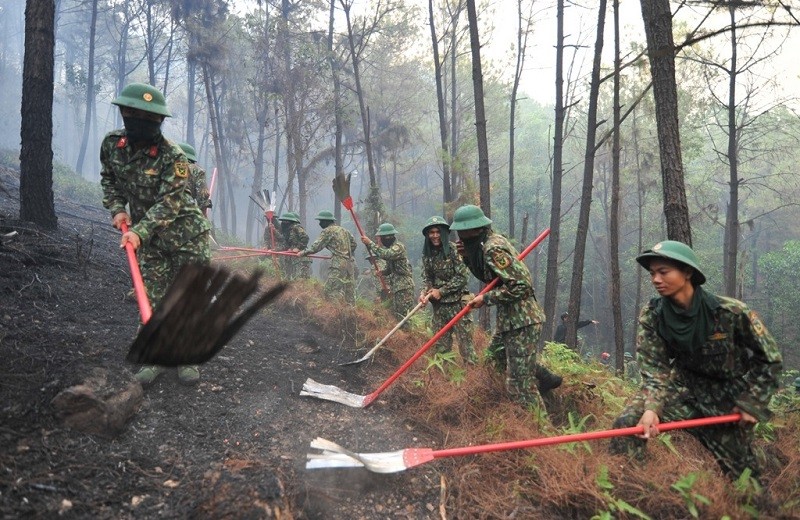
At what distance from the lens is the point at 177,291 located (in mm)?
2309

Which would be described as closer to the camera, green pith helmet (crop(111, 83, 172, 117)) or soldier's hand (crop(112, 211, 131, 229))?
green pith helmet (crop(111, 83, 172, 117))

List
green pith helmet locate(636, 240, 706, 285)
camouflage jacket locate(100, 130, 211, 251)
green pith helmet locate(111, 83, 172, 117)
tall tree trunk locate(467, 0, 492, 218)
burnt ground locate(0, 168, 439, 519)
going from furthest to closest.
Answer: tall tree trunk locate(467, 0, 492, 218), camouflage jacket locate(100, 130, 211, 251), green pith helmet locate(111, 83, 172, 117), green pith helmet locate(636, 240, 706, 285), burnt ground locate(0, 168, 439, 519)

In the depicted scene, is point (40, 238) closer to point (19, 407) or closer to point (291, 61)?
point (19, 407)

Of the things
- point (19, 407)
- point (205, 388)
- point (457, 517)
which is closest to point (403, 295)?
point (205, 388)

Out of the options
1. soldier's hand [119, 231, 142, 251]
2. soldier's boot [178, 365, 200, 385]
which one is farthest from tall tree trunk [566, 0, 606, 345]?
soldier's hand [119, 231, 142, 251]

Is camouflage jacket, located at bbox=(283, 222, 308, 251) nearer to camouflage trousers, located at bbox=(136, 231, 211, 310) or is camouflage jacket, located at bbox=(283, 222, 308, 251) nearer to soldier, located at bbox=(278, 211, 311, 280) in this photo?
soldier, located at bbox=(278, 211, 311, 280)

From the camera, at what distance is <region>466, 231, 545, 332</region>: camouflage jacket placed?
13.1ft

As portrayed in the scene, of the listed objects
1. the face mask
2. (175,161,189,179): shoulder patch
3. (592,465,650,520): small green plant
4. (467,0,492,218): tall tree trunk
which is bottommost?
(592,465,650,520): small green plant

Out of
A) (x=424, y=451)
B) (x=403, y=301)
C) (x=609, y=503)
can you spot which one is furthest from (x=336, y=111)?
(x=609, y=503)

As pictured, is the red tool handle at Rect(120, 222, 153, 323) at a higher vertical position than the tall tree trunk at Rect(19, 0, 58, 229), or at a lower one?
lower

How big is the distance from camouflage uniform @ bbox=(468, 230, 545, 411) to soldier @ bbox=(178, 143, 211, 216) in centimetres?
291

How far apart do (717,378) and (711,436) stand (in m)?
0.42

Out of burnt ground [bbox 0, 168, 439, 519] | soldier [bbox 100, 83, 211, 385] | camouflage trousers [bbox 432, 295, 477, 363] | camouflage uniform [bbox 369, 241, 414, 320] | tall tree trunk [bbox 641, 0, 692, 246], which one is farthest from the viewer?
camouflage uniform [bbox 369, 241, 414, 320]

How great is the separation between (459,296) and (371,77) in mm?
23440
